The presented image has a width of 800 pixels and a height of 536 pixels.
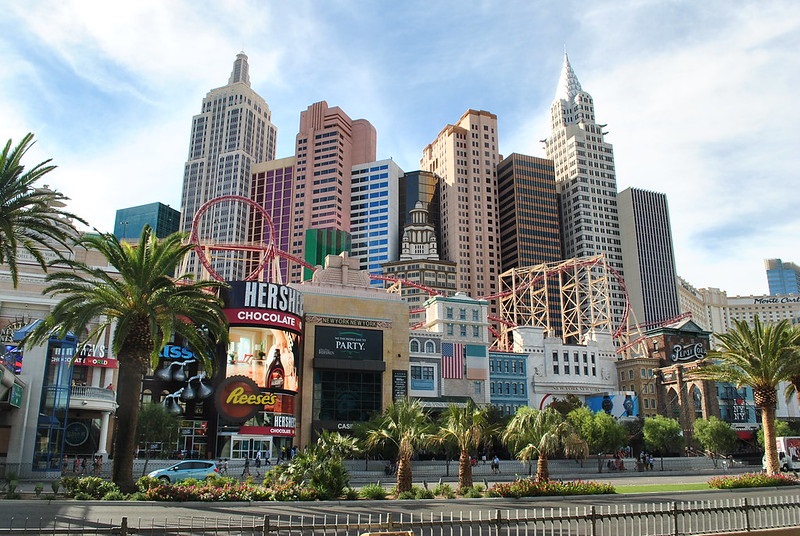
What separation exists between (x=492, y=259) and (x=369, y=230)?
120ft

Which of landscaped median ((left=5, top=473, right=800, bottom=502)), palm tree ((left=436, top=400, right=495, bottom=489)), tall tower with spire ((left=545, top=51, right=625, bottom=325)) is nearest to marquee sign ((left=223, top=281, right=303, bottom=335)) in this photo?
palm tree ((left=436, top=400, right=495, bottom=489))

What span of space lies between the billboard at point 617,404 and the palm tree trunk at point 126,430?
73.8m

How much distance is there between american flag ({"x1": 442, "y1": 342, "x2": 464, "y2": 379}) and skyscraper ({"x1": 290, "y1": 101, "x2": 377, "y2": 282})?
351 ft

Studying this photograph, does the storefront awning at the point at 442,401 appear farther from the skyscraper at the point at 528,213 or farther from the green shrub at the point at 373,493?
the skyscraper at the point at 528,213

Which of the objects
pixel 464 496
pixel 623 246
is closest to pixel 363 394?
pixel 464 496

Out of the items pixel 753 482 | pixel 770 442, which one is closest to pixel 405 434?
pixel 753 482

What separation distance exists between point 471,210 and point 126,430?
547ft

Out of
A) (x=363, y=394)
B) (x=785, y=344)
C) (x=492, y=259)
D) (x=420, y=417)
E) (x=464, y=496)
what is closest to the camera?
(x=464, y=496)

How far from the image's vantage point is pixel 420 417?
1385 inches

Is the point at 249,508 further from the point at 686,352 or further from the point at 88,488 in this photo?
the point at 686,352

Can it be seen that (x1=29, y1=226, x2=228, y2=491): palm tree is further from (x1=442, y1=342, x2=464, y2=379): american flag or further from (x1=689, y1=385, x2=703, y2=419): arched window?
(x1=689, y1=385, x2=703, y2=419): arched window

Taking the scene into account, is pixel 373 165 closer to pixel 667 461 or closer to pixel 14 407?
pixel 667 461

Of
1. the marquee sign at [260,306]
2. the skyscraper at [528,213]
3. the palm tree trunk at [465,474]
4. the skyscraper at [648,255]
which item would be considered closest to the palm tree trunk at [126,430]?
the palm tree trunk at [465,474]

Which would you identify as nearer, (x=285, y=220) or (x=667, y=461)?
(x=667, y=461)
